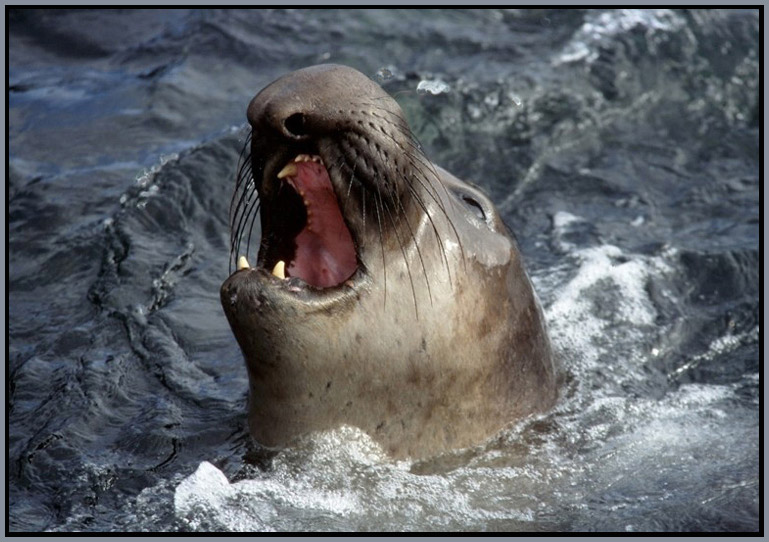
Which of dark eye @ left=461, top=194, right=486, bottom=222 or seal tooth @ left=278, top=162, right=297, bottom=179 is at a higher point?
seal tooth @ left=278, top=162, right=297, bottom=179

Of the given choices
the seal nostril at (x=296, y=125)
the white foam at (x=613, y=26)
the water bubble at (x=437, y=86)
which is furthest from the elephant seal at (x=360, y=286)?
the white foam at (x=613, y=26)

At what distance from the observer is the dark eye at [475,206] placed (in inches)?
202

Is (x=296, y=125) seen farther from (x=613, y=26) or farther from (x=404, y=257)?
(x=613, y=26)

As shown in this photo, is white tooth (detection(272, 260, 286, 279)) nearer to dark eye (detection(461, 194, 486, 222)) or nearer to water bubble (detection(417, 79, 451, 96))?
dark eye (detection(461, 194, 486, 222))

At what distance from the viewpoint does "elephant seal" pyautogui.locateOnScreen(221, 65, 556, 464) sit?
4.34 meters

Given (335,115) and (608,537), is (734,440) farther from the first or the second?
(335,115)

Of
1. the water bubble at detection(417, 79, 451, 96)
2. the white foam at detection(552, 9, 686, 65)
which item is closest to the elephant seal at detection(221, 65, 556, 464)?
the water bubble at detection(417, 79, 451, 96)

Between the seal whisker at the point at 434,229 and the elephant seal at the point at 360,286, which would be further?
the seal whisker at the point at 434,229

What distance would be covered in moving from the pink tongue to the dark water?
612mm

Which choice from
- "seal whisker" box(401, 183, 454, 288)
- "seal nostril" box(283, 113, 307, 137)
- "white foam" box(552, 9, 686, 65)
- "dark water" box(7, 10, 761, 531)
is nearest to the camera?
"seal nostril" box(283, 113, 307, 137)

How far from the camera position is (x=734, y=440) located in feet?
18.4

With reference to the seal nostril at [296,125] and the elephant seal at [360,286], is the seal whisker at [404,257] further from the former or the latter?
the seal nostril at [296,125]

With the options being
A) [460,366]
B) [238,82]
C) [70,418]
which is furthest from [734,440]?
[238,82]

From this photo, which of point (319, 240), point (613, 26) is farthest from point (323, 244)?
point (613, 26)
